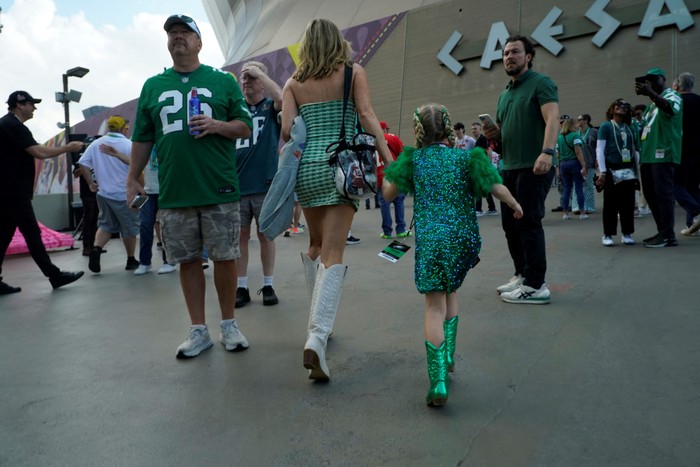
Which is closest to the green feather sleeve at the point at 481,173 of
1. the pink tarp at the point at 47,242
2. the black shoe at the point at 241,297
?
the black shoe at the point at 241,297

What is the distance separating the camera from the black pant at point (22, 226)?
5852 millimetres

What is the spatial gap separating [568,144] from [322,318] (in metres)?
8.30

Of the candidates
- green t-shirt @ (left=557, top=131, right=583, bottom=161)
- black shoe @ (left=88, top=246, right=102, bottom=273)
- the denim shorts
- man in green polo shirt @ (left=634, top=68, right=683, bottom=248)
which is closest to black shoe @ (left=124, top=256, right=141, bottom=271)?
black shoe @ (left=88, top=246, right=102, bottom=273)

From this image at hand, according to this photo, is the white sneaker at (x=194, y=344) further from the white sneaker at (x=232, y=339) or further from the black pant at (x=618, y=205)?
the black pant at (x=618, y=205)

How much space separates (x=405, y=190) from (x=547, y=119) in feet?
6.28

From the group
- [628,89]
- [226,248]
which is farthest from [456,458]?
[628,89]

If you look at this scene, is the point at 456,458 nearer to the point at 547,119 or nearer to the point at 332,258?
the point at 332,258

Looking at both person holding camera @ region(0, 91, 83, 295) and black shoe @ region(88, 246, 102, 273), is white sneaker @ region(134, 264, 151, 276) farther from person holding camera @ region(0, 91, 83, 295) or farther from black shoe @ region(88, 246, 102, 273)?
person holding camera @ region(0, 91, 83, 295)

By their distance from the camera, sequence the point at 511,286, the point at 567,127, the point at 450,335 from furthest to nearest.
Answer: the point at 567,127 < the point at 511,286 < the point at 450,335

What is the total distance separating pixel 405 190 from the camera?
2805 millimetres

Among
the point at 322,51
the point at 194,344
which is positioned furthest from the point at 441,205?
the point at 194,344

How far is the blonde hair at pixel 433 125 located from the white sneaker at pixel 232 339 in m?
1.69

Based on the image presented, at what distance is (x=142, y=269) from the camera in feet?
22.6

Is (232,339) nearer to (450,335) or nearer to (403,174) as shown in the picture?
(450,335)
